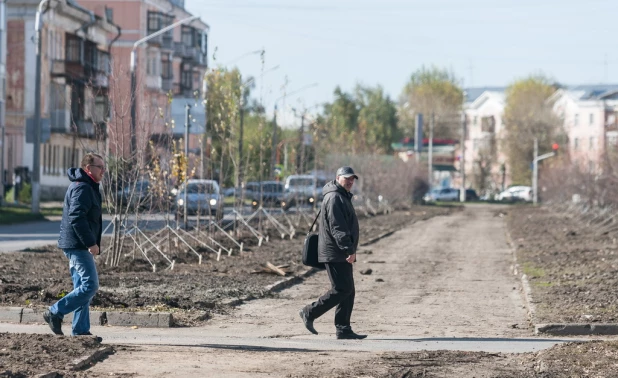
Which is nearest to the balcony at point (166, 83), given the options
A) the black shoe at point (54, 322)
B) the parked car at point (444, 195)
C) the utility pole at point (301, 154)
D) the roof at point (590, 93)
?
the parked car at point (444, 195)

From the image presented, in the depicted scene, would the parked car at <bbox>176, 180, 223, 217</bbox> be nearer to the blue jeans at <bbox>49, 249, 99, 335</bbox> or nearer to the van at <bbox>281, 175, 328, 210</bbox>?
the van at <bbox>281, 175, 328, 210</bbox>

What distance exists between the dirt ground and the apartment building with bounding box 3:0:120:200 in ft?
135

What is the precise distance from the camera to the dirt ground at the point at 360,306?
33.3 ft

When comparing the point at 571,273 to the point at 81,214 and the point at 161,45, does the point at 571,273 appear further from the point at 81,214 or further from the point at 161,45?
the point at 161,45

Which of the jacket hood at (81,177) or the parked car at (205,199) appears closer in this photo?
the jacket hood at (81,177)

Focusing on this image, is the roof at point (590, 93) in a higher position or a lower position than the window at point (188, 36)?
lower

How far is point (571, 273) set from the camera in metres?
21.7

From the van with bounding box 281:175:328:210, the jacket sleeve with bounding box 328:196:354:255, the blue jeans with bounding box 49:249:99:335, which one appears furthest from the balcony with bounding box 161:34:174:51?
the blue jeans with bounding box 49:249:99:335

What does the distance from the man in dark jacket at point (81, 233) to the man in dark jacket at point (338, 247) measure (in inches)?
94.7

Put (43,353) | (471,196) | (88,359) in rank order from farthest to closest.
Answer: (471,196)
(43,353)
(88,359)

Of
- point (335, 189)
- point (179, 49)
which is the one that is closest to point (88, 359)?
point (335, 189)

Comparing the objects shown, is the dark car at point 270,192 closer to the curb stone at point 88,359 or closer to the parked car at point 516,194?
the curb stone at point 88,359

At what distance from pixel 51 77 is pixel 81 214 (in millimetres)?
60865

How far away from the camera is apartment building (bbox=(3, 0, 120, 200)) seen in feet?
222
